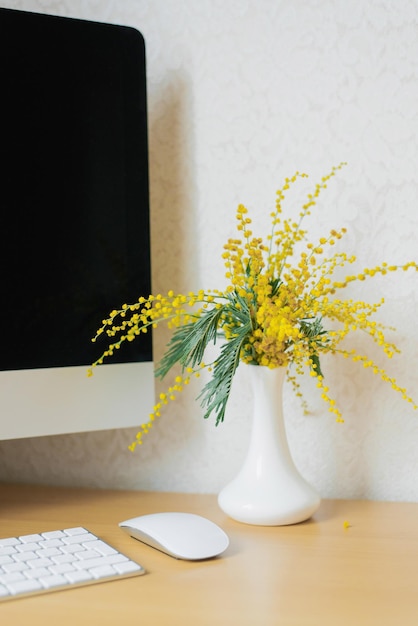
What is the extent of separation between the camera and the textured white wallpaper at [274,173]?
94cm

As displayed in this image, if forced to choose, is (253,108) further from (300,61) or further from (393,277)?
(393,277)

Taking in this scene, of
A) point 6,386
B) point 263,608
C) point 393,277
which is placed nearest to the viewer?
point 263,608

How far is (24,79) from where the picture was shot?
2.77 ft

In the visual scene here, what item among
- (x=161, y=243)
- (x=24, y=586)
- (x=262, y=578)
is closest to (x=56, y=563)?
(x=24, y=586)

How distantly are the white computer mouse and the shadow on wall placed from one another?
0.28m

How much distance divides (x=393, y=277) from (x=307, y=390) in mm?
193

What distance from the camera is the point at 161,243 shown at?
1045 millimetres

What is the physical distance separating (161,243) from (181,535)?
471 mm

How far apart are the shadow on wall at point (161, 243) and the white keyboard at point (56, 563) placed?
0.32m

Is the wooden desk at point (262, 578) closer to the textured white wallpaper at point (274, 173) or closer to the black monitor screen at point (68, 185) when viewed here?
the textured white wallpaper at point (274, 173)

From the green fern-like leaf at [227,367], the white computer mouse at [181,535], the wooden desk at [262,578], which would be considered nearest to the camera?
the wooden desk at [262,578]

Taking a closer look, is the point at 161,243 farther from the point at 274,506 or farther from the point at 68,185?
the point at 274,506

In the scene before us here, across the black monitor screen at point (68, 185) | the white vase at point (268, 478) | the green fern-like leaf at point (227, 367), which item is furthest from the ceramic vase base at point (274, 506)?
the black monitor screen at point (68, 185)

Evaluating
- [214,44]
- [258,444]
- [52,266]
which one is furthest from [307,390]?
[214,44]
